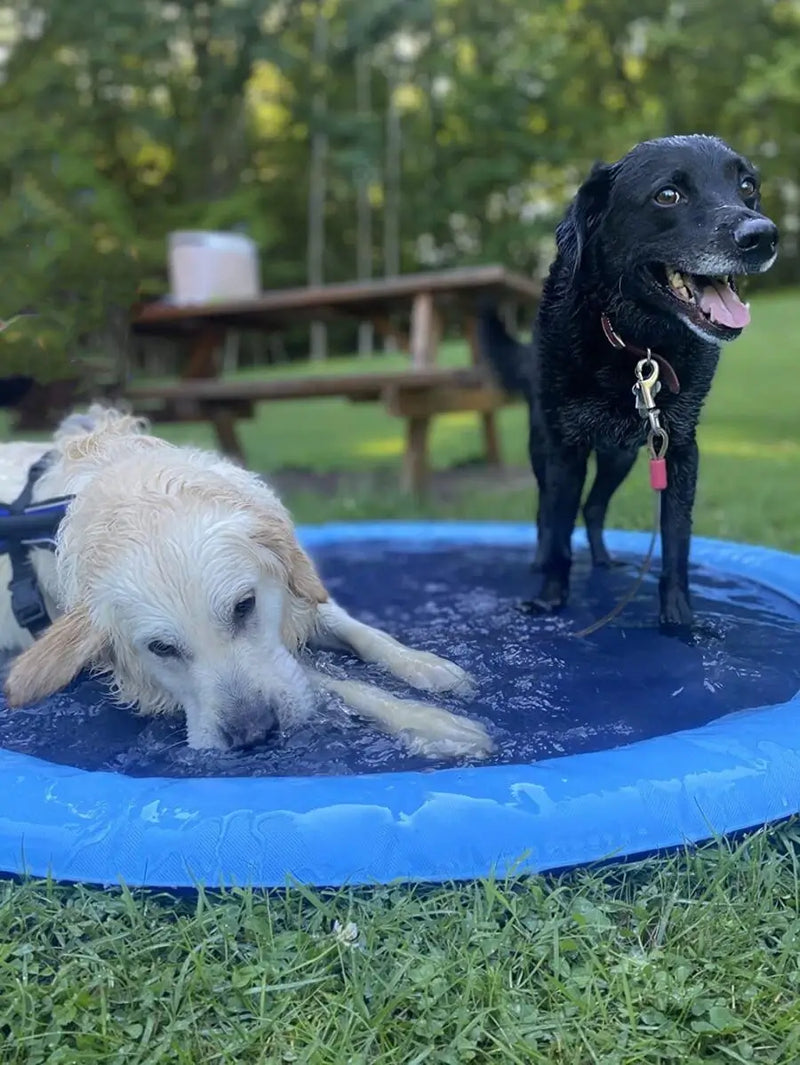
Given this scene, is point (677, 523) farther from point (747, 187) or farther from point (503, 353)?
point (503, 353)

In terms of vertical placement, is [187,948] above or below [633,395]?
below

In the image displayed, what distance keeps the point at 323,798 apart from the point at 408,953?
13.9 inches

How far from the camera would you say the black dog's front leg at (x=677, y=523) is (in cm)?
296

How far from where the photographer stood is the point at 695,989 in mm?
1662

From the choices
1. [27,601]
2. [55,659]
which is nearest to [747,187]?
[55,659]

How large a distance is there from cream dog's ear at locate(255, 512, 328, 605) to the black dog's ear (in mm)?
1183

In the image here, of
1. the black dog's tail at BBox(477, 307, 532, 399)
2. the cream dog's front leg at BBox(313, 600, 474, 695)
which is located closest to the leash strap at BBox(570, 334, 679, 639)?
the cream dog's front leg at BBox(313, 600, 474, 695)

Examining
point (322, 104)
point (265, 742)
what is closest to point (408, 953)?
point (265, 742)

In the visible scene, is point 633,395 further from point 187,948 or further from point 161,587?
point 187,948

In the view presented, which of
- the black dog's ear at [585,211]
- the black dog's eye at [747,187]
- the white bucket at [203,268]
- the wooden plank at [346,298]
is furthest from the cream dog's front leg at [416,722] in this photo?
the white bucket at [203,268]

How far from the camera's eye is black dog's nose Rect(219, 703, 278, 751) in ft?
7.70

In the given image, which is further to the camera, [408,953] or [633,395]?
[633,395]

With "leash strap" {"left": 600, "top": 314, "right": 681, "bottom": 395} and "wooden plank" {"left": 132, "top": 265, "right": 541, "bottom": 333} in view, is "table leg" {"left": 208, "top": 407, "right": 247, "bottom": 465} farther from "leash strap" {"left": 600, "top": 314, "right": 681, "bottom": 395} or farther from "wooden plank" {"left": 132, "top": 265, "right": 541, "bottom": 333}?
"leash strap" {"left": 600, "top": 314, "right": 681, "bottom": 395}

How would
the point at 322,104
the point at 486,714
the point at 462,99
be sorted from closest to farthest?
the point at 486,714
the point at 322,104
the point at 462,99
